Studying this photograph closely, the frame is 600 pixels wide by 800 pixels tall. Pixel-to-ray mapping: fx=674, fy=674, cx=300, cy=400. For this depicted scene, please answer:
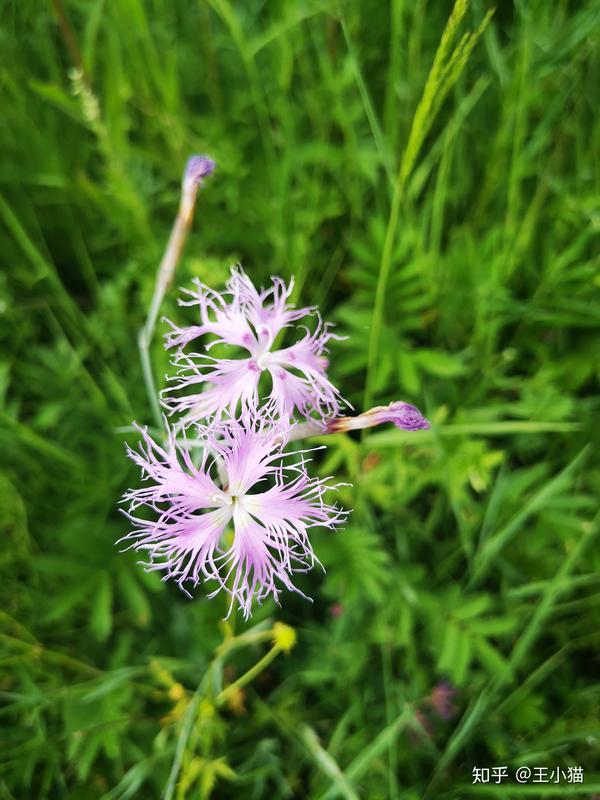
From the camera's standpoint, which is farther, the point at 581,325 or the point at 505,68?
the point at 581,325

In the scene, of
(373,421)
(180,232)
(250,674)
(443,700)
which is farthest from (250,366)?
(443,700)

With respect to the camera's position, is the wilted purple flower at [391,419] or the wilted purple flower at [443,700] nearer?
the wilted purple flower at [391,419]

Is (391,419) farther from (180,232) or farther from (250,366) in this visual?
(180,232)

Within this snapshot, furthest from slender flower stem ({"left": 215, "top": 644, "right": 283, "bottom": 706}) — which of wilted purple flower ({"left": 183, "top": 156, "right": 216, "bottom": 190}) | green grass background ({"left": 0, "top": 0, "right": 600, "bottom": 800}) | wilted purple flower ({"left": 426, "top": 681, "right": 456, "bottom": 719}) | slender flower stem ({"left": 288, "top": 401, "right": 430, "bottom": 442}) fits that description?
wilted purple flower ({"left": 183, "top": 156, "right": 216, "bottom": 190})

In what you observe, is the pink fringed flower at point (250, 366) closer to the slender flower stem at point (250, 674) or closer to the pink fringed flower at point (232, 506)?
the pink fringed flower at point (232, 506)

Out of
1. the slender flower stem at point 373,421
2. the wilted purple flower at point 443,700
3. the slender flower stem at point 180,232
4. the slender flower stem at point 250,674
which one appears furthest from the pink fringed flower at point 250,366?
the wilted purple flower at point 443,700

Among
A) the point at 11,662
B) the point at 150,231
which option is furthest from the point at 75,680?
the point at 150,231

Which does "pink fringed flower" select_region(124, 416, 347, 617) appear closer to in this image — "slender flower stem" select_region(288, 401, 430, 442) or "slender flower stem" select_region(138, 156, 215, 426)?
"slender flower stem" select_region(288, 401, 430, 442)

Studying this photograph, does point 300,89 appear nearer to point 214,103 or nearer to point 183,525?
point 214,103
